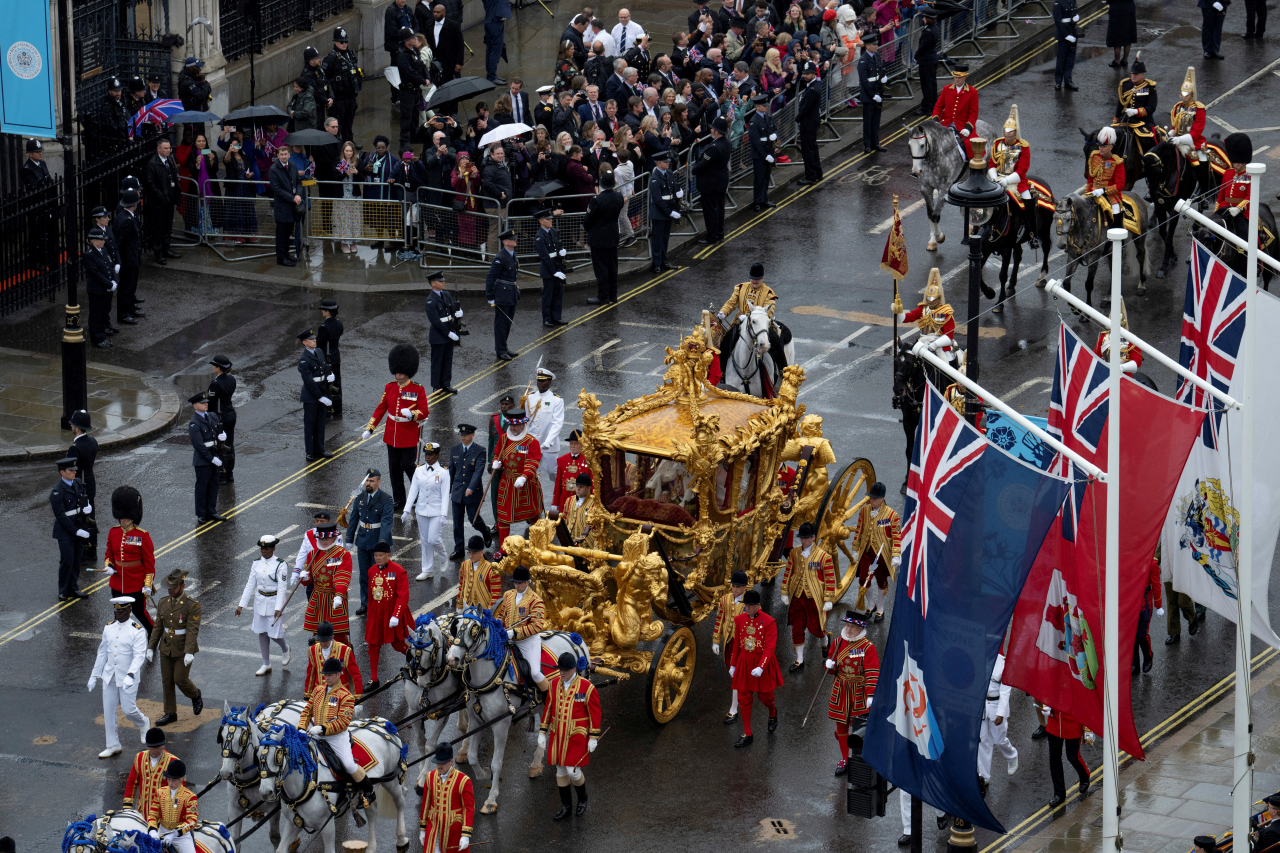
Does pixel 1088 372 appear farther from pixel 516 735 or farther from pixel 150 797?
pixel 150 797

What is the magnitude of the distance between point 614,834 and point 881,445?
384 inches

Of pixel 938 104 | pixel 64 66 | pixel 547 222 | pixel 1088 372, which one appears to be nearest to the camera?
pixel 1088 372

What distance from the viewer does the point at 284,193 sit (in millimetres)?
32625

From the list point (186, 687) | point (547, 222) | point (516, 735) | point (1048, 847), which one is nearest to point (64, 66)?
point (547, 222)

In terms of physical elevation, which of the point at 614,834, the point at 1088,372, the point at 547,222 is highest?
the point at 1088,372

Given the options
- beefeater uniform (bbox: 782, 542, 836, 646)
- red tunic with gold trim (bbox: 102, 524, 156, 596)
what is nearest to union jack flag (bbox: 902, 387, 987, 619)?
beefeater uniform (bbox: 782, 542, 836, 646)

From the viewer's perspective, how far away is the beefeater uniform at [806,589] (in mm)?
21625

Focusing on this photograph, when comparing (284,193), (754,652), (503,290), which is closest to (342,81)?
(284,193)

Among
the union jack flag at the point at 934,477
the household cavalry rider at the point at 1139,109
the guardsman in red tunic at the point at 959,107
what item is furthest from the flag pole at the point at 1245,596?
the guardsman in red tunic at the point at 959,107

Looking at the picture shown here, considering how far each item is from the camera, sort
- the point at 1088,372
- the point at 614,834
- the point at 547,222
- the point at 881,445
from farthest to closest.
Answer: the point at 547,222, the point at 881,445, the point at 614,834, the point at 1088,372

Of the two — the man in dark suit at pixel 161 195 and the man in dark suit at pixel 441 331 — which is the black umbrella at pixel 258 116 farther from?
the man in dark suit at pixel 441 331

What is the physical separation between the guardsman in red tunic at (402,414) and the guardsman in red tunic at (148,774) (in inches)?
323

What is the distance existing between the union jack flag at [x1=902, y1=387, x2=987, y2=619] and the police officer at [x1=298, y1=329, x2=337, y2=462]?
12518 millimetres

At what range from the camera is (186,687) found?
21.1 m
